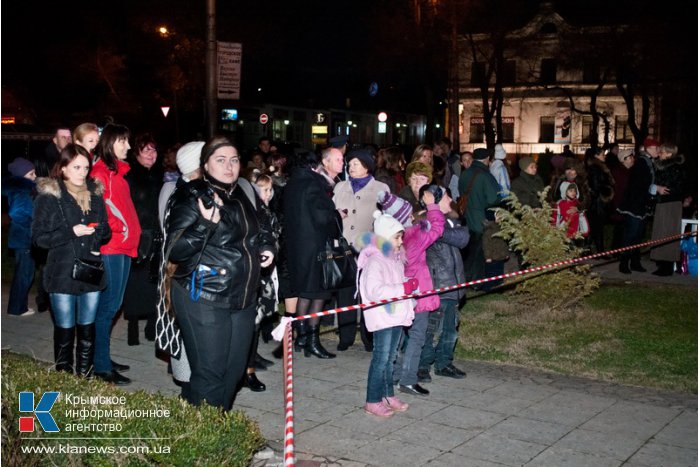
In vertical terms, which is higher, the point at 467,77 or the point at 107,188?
the point at 467,77

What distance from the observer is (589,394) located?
22.3 feet

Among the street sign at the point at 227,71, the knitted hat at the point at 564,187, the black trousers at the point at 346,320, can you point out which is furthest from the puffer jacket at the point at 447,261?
the street sign at the point at 227,71

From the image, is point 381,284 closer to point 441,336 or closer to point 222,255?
point 441,336

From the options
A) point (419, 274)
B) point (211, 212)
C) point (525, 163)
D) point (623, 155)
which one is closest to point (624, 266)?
point (525, 163)

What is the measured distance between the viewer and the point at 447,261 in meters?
7.01

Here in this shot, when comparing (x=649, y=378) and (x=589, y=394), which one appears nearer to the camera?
(x=589, y=394)

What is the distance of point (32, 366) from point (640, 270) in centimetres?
1080

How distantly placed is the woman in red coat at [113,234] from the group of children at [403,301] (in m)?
2.11

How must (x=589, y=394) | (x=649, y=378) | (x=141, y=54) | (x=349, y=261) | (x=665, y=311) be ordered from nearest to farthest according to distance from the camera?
(x=589, y=394), (x=649, y=378), (x=349, y=261), (x=665, y=311), (x=141, y=54)

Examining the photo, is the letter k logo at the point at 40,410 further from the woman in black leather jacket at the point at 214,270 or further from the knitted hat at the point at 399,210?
the knitted hat at the point at 399,210

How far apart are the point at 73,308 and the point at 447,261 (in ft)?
10.2

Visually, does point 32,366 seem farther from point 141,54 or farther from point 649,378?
point 141,54

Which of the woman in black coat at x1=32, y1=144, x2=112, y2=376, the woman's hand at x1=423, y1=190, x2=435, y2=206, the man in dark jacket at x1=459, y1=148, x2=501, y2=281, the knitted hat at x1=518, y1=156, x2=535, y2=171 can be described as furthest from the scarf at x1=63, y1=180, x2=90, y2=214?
the knitted hat at x1=518, y1=156, x2=535, y2=171

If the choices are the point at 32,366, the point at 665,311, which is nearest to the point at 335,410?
the point at 32,366
